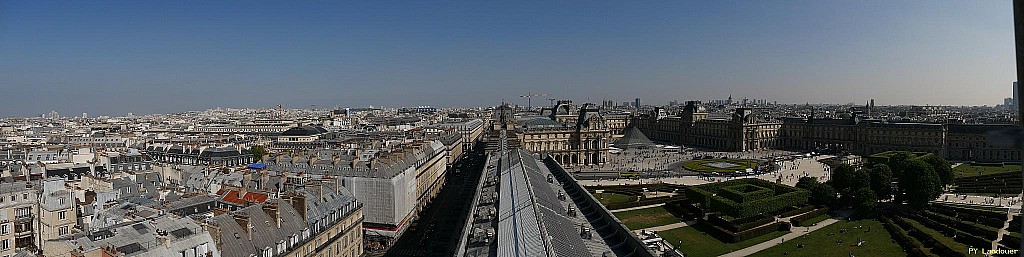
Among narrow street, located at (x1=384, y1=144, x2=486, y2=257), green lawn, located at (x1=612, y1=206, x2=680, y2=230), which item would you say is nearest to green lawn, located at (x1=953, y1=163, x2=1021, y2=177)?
green lawn, located at (x1=612, y1=206, x2=680, y2=230)

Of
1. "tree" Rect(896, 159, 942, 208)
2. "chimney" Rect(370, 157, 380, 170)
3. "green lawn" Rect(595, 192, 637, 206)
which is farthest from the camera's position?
"green lawn" Rect(595, 192, 637, 206)

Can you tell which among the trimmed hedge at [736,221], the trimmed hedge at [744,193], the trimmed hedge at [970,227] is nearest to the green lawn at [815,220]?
the trimmed hedge at [736,221]

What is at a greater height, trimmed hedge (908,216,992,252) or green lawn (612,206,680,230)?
trimmed hedge (908,216,992,252)

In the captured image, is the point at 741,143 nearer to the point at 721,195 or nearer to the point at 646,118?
the point at 646,118

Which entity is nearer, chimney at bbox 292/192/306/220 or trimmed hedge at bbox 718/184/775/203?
chimney at bbox 292/192/306/220

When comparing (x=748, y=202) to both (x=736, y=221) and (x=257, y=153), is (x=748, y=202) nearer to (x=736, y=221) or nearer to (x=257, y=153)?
(x=736, y=221)

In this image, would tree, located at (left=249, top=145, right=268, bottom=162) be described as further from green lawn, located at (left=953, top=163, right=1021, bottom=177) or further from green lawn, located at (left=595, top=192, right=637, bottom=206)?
green lawn, located at (left=953, top=163, right=1021, bottom=177)
